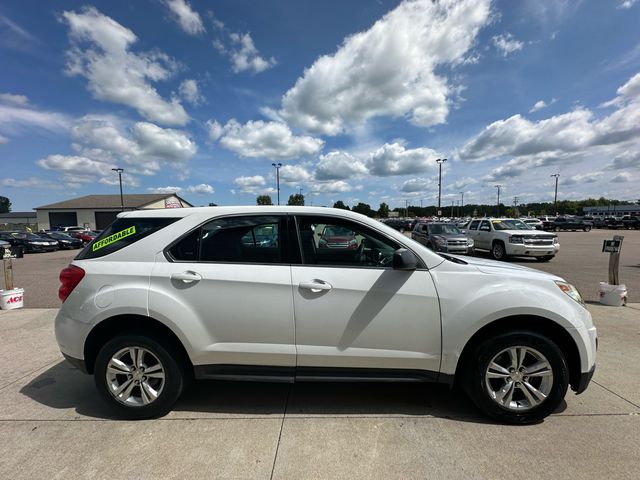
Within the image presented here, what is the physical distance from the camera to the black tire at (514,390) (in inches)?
106

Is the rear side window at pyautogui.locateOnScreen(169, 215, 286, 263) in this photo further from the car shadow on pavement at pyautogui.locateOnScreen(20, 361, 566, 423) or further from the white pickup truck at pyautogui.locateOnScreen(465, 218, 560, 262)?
the white pickup truck at pyautogui.locateOnScreen(465, 218, 560, 262)

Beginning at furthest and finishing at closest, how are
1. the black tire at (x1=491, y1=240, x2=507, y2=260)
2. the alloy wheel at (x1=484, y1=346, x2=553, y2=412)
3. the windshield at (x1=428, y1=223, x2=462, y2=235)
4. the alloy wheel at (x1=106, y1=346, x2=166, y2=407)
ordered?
the windshield at (x1=428, y1=223, x2=462, y2=235) < the black tire at (x1=491, y1=240, x2=507, y2=260) < the alloy wheel at (x1=106, y1=346, x2=166, y2=407) < the alloy wheel at (x1=484, y1=346, x2=553, y2=412)

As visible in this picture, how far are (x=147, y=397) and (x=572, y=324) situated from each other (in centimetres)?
355

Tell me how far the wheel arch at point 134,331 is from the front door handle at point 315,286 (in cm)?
118

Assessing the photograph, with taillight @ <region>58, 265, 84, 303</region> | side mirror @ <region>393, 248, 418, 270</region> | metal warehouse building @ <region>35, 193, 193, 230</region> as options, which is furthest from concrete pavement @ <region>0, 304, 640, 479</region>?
metal warehouse building @ <region>35, 193, 193, 230</region>

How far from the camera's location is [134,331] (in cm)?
284

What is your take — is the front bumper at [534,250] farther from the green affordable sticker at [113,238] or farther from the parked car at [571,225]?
the parked car at [571,225]

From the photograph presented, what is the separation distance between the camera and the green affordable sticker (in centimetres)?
298

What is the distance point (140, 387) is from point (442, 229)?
14.7 m

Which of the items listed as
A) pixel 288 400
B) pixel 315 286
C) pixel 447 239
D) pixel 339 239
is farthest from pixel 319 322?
pixel 447 239

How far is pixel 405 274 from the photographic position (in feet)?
8.92

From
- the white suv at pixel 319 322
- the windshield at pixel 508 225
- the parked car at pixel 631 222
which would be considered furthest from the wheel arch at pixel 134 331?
the parked car at pixel 631 222

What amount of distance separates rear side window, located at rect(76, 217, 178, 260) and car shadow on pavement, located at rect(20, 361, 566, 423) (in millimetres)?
1431

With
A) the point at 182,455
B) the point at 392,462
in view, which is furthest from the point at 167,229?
the point at 392,462
